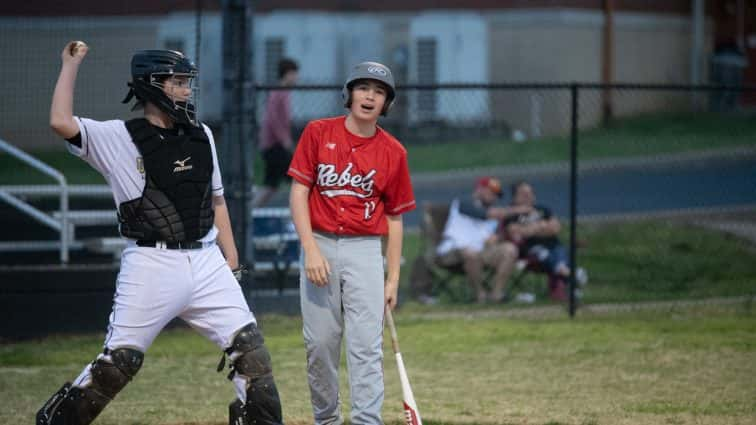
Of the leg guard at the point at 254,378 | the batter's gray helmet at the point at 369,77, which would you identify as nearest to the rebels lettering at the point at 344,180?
the batter's gray helmet at the point at 369,77

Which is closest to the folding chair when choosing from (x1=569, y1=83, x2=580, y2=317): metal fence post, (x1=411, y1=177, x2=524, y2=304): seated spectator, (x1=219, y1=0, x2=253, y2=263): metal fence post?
(x1=411, y1=177, x2=524, y2=304): seated spectator

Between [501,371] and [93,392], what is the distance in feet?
13.8

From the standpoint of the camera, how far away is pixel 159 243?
564cm

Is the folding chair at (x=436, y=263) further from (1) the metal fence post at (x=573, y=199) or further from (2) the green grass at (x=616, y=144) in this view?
(2) the green grass at (x=616, y=144)

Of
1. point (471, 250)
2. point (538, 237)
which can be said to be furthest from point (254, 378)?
point (538, 237)

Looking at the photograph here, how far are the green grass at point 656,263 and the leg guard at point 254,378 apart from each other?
266 inches

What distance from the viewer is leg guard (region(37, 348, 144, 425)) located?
18.2 feet

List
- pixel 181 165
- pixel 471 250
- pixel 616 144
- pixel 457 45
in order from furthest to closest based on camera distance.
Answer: pixel 457 45, pixel 616 144, pixel 471 250, pixel 181 165

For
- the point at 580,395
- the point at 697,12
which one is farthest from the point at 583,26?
the point at 580,395

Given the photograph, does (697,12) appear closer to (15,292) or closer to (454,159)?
(454,159)

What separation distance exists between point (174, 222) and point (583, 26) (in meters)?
24.8

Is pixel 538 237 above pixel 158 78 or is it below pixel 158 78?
below

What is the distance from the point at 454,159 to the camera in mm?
22953

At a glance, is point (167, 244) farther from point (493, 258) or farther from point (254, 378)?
point (493, 258)
